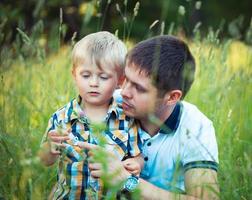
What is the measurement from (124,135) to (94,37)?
0.47 m

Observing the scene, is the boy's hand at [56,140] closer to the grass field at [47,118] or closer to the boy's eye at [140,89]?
the grass field at [47,118]

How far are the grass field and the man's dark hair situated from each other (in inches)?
6.1

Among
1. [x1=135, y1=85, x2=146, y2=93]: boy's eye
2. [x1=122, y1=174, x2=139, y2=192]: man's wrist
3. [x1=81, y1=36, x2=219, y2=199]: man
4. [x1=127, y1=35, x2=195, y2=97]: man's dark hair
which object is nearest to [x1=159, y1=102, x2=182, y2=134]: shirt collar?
[x1=81, y1=36, x2=219, y2=199]: man

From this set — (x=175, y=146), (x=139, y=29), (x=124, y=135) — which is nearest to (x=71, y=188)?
(x=124, y=135)

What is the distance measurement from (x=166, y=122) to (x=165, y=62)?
0.94ft

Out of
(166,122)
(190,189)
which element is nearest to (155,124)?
(166,122)

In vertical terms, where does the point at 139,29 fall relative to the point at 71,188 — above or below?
above

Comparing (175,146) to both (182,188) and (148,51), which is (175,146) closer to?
(182,188)

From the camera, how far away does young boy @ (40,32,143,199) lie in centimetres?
271

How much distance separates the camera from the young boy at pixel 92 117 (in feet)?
8.91

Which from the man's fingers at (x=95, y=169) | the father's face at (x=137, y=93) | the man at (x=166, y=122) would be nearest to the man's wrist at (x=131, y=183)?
the man at (x=166, y=122)

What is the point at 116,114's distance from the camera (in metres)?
2.80

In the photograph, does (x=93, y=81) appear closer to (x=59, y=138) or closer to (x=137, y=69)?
(x=137, y=69)

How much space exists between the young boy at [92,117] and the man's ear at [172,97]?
0.65 feet
